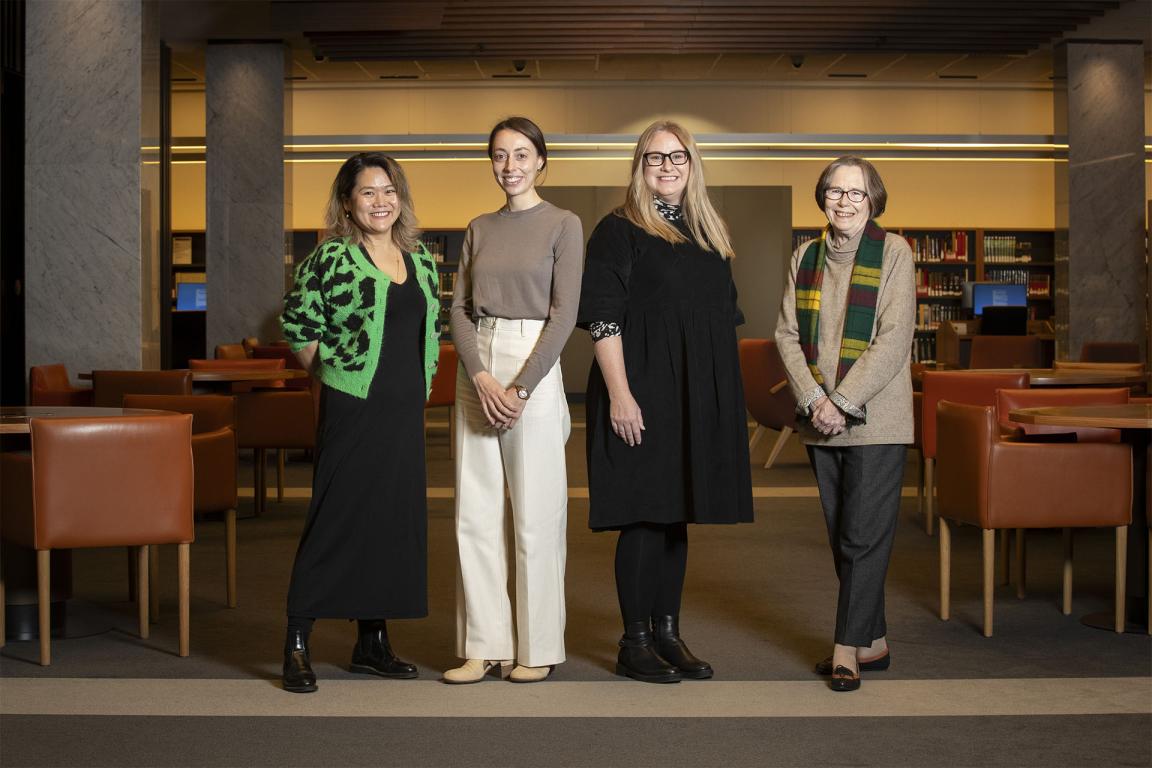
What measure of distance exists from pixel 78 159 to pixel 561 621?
581 centimetres

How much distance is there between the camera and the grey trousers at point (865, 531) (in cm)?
360

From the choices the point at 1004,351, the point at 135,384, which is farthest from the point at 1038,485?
the point at 1004,351

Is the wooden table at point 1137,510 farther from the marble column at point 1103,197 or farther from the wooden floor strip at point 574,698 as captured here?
the marble column at point 1103,197

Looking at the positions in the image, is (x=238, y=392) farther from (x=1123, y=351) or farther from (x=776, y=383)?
(x=1123, y=351)

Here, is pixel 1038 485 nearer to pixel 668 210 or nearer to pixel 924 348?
pixel 668 210

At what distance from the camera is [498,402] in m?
3.46

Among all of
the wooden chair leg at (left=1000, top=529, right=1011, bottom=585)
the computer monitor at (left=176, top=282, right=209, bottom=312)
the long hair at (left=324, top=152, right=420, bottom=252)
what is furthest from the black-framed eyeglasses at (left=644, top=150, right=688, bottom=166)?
the computer monitor at (left=176, top=282, right=209, bottom=312)

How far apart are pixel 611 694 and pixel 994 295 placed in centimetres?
1013

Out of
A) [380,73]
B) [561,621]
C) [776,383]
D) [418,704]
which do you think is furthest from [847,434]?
[380,73]

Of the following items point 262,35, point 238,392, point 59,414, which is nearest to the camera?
point 59,414

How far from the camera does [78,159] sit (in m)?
8.11

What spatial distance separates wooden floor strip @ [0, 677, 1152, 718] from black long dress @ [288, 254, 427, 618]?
241mm

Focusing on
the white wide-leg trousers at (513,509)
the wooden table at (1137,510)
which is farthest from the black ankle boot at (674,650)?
the wooden table at (1137,510)

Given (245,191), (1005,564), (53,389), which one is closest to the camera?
(1005,564)
